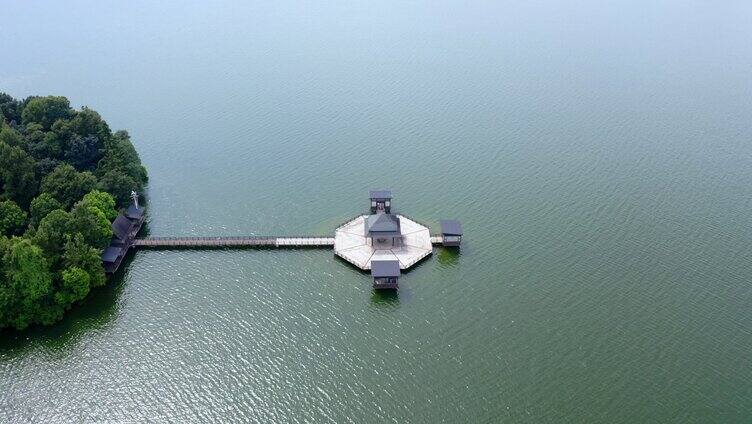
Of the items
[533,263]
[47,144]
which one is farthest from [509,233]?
[47,144]

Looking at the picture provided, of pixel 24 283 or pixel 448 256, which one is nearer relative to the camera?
pixel 24 283

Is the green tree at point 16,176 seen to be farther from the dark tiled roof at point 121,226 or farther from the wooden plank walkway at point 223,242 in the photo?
the wooden plank walkway at point 223,242

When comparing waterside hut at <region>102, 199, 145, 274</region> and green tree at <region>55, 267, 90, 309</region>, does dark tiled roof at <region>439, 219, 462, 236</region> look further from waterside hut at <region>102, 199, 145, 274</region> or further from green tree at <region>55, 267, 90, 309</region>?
green tree at <region>55, 267, 90, 309</region>

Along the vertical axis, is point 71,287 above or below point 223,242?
below

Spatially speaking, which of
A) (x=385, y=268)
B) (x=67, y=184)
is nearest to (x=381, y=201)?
(x=385, y=268)

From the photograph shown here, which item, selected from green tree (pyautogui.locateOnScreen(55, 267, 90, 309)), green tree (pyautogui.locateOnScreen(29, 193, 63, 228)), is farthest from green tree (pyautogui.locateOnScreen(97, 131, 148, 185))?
green tree (pyautogui.locateOnScreen(55, 267, 90, 309))

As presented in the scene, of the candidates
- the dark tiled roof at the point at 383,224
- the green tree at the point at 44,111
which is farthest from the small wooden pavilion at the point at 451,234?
the green tree at the point at 44,111

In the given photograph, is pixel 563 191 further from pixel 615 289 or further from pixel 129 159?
pixel 129 159

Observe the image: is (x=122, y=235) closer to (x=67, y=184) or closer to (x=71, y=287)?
(x=67, y=184)
